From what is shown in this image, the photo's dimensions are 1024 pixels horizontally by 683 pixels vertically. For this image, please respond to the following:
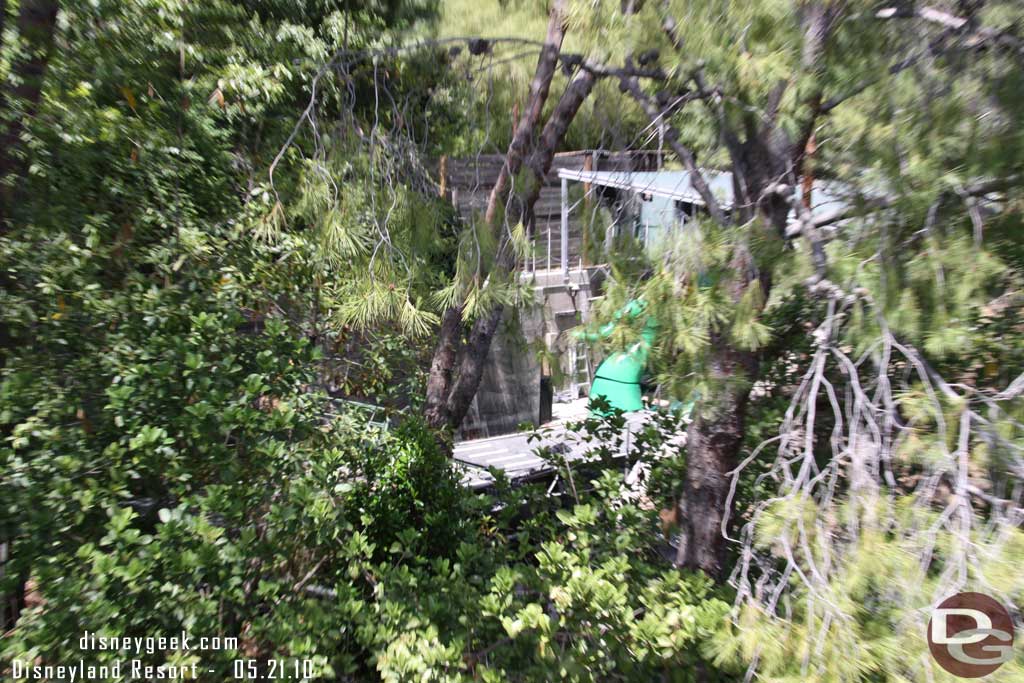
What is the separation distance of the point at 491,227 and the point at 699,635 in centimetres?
221

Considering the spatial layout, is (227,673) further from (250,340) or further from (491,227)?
(491,227)

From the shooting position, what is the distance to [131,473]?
2789 mm

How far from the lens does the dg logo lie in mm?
1787

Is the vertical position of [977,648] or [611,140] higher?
[611,140]

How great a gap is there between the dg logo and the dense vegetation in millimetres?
53

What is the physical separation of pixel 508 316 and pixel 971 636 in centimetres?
281

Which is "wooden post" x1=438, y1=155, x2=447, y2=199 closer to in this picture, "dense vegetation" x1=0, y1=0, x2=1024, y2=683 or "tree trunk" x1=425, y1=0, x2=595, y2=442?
"dense vegetation" x1=0, y1=0, x2=1024, y2=683

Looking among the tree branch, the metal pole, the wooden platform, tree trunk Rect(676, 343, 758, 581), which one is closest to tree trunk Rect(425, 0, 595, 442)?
the metal pole

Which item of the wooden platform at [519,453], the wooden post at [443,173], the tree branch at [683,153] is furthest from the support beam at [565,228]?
the wooden platform at [519,453]

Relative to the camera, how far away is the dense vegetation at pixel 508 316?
2.12 metres

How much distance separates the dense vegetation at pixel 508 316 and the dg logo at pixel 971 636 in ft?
0.17

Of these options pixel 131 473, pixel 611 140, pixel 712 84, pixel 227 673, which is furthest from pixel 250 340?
pixel 712 84

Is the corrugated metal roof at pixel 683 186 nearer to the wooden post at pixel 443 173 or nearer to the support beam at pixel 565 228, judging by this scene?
the support beam at pixel 565 228

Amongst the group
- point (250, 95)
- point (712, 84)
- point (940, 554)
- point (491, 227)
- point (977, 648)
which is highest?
point (250, 95)
